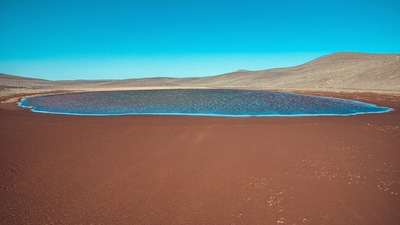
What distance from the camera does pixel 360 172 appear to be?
5.50 metres

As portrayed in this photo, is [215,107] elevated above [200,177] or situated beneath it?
elevated above

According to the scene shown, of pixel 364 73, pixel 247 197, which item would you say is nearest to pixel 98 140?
pixel 247 197

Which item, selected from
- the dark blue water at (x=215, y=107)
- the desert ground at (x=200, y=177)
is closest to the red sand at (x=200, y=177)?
the desert ground at (x=200, y=177)

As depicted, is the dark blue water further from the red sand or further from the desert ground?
the red sand

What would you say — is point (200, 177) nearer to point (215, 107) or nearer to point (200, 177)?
point (200, 177)

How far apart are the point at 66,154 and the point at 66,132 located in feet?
9.84

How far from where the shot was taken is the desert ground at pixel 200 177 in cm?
396

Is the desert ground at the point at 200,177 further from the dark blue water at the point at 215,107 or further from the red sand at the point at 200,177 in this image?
the dark blue water at the point at 215,107

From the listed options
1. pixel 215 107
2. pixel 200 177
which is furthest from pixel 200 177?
pixel 215 107

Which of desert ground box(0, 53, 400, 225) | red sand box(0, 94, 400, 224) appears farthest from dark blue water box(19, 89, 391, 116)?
red sand box(0, 94, 400, 224)

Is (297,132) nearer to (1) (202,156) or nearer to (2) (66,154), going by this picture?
(1) (202,156)

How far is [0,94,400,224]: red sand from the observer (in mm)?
3949

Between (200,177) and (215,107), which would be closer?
(200,177)

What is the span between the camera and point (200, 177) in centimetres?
535
